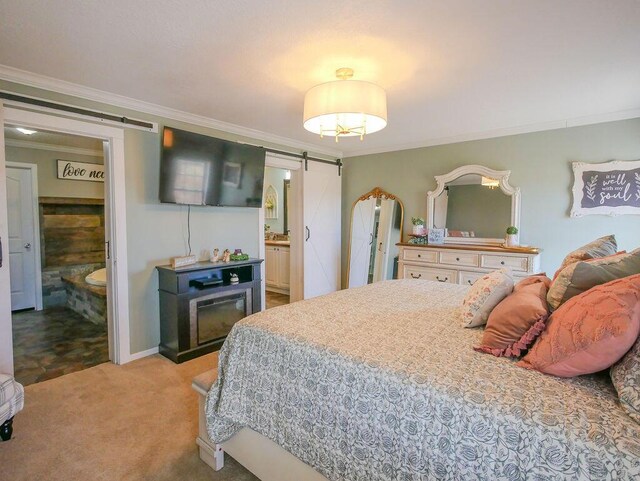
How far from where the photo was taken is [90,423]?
2172 millimetres

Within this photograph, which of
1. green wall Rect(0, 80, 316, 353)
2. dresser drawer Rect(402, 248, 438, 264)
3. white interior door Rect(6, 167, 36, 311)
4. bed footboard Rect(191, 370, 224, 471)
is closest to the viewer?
bed footboard Rect(191, 370, 224, 471)

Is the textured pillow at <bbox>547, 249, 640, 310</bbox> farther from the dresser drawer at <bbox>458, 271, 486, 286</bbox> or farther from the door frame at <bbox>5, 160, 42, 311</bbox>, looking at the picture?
the door frame at <bbox>5, 160, 42, 311</bbox>

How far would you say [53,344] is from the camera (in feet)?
11.5

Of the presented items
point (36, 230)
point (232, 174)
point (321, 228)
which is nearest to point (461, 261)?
point (321, 228)

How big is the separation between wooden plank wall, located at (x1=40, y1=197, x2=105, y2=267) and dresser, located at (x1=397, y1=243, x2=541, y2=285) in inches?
183

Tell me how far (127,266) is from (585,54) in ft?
12.5

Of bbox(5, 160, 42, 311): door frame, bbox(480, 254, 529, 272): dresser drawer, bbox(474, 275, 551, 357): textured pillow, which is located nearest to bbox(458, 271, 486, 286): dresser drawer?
bbox(480, 254, 529, 272): dresser drawer

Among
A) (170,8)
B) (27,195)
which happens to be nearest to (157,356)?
(170,8)

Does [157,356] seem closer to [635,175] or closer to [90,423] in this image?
[90,423]

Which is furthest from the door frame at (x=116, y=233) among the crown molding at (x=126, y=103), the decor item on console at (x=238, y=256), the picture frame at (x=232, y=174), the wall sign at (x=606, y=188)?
the wall sign at (x=606, y=188)

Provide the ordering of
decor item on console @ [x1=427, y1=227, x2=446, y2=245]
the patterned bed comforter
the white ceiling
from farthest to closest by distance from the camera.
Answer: decor item on console @ [x1=427, y1=227, x2=446, y2=245]
the white ceiling
the patterned bed comforter

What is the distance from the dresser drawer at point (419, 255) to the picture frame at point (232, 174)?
2.22 metres

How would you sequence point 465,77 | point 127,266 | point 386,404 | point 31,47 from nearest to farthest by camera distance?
point 386,404 → point 31,47 → point 465,77 → point 127,266

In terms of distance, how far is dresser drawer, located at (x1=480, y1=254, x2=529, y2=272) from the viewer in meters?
3.52
